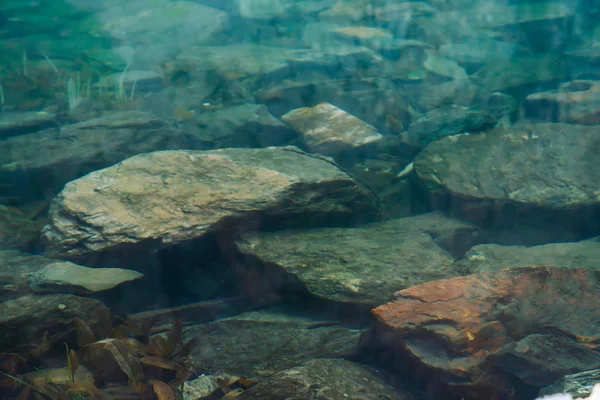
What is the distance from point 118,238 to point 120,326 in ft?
2.43

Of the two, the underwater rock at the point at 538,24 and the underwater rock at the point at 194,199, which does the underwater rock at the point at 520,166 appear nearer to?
the underwater rock at the point at 194,199

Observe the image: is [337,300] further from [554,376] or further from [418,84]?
[418,84]

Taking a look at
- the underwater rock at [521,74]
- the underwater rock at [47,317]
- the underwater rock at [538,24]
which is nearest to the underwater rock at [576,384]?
the underwater rock at [47,317]

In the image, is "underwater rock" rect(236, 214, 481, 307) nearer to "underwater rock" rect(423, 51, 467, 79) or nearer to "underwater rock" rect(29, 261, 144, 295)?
"underwater rock" rect(29, 261, 144, 295)

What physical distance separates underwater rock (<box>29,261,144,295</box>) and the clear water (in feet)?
0.05

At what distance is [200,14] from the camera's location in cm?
1212

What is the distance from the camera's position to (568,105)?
5.48 metres

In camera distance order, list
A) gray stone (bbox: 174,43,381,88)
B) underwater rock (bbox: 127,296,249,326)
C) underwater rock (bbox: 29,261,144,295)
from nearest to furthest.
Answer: underwater rock (bbox: 29,261,144,295), underwater rock (bbox: 127,296,249,326), gray stone (bbox: 174,43,381,88)

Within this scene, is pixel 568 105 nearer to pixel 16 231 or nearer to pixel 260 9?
pixel 16 231

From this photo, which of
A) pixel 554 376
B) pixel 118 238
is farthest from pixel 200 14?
pixel 554 376

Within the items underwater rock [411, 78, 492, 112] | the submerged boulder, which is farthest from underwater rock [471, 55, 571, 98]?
the submerged boulder

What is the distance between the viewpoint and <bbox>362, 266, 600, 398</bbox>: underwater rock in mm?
2180

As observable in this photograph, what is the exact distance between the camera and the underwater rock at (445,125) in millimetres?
5059

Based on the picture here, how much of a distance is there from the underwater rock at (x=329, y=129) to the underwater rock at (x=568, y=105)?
7.18 feet
